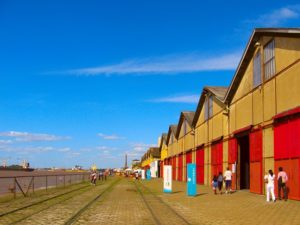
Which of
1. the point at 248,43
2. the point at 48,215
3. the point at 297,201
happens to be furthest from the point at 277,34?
the point at 48,215

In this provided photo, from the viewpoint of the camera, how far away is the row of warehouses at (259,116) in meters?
22.7

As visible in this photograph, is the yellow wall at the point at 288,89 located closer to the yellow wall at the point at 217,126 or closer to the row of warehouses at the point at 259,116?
the row of warehouses at the point at 259,116

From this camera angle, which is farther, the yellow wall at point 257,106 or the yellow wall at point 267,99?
the yellow wall at point 257,106

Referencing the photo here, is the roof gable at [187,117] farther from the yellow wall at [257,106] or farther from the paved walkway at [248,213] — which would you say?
the paved walkway at [248,213]

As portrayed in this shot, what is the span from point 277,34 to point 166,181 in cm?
1397

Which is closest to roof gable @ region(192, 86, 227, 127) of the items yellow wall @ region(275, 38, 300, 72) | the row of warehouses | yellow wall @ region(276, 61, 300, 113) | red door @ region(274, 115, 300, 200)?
the row of warehouses

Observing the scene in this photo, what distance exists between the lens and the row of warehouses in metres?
22.7

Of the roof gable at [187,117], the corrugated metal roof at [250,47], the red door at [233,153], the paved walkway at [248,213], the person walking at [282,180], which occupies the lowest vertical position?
the paved walkway at [248,213]

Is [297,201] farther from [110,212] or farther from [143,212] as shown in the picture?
[110,212]

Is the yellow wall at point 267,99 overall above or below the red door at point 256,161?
above

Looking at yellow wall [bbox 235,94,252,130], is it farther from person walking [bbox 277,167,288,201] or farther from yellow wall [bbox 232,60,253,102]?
person walking [bbox 277,167,288,201]

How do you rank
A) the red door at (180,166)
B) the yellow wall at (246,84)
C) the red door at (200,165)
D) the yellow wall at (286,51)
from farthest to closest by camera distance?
the red door at (180,166)
the red door at (200,165)
the yellow wall at (246,84)
the yellow wall at (286,51)

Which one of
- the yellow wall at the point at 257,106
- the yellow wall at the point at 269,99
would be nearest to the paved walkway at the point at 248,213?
the yellow wall at the point at 269,99

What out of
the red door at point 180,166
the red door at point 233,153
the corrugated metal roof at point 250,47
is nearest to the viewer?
the corrugated metal roof at point 250,47
